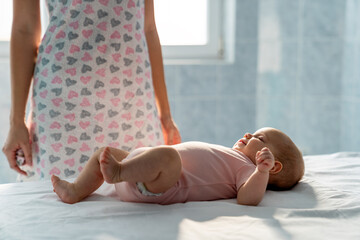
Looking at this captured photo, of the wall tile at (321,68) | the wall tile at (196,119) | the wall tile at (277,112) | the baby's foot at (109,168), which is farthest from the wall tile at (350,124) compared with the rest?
the baby's foot at (109,168)

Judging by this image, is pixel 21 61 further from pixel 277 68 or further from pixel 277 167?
pixel 277 68

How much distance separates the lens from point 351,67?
306 centimetres

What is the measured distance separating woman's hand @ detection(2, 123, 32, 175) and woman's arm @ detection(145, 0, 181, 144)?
0.48 m

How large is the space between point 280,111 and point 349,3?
2.85 ft

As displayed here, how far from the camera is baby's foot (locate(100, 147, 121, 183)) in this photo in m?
1.01

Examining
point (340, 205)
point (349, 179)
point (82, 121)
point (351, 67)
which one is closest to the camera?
point (340, 205)

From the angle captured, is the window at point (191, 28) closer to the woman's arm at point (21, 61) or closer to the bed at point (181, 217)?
the woman's arm at point (21, 61)

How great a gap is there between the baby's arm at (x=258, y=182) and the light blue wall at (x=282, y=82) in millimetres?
1974

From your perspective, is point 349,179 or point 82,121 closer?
point 349,179

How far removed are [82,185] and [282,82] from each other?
7.73ft

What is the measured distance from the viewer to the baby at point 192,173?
3.38 feet

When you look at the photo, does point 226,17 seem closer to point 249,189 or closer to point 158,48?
point 158,48

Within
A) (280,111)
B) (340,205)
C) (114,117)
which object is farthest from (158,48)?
(280,111)

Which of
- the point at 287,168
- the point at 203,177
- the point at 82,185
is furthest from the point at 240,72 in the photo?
the point at 82,185
